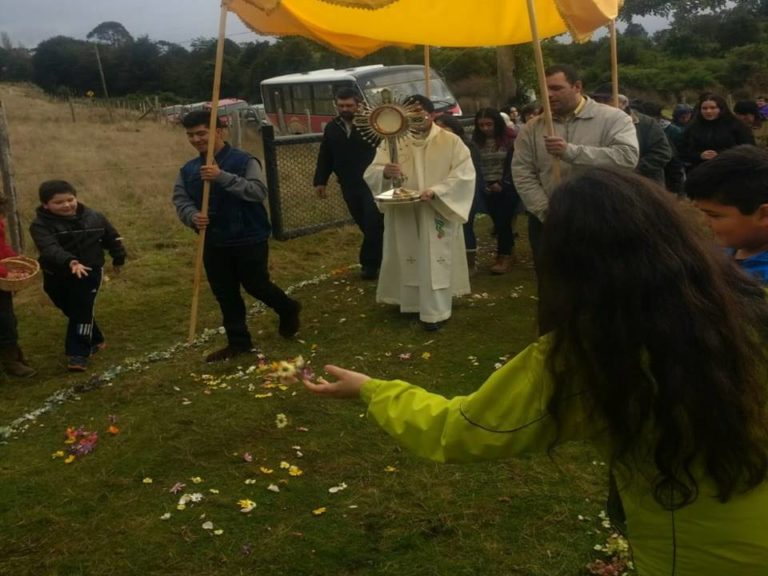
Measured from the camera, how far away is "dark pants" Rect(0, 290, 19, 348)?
19.0 ft

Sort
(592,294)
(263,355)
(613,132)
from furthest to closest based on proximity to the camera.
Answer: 1. (263,355)
2. (613,132)
3. (592,294)

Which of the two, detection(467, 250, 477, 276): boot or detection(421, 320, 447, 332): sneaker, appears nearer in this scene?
detection(421, 320, 447, 332): sneaker

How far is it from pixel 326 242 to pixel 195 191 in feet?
16.1

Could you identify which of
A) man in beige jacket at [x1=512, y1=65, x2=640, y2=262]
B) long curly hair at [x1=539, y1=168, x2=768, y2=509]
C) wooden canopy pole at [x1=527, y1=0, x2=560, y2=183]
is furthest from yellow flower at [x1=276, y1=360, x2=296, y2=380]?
man in beige jacket at [x1=512, y1=65, x2=640, y2=262]

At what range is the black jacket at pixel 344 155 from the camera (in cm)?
809

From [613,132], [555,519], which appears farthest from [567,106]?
[555,519]

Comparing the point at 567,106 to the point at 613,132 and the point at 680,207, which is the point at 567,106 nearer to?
the point at 613,132

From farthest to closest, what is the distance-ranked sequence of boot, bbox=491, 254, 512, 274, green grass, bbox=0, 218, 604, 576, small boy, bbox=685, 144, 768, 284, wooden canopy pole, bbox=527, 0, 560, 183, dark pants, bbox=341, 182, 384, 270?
1. boot, bbox=491, 254, 512, 274
2. dark pants, bbox=341, 182, 384, 270
3. wooden canopy pole, bbox=527, 0, 560, 183
4. green grass, bbox=0, 218, 604, 576
5. small boy, bbox=685, 144, 768, 284

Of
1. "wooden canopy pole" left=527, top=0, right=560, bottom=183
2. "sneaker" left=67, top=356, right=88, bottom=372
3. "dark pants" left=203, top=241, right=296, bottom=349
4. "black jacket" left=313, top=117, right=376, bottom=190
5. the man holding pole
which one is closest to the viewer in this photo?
"wooden canopy pole" left=527, top=0, right=560, bottom=183

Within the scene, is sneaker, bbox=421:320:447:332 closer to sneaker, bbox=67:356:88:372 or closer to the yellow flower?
sneaker, bbox=67:356:88:372

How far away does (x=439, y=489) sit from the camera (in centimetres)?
385

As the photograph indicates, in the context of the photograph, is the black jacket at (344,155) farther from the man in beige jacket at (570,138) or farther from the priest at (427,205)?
the man in beige jacket at (570,138)

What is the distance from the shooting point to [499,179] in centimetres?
842

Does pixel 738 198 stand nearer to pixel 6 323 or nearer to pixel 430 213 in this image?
pixel 430 213
